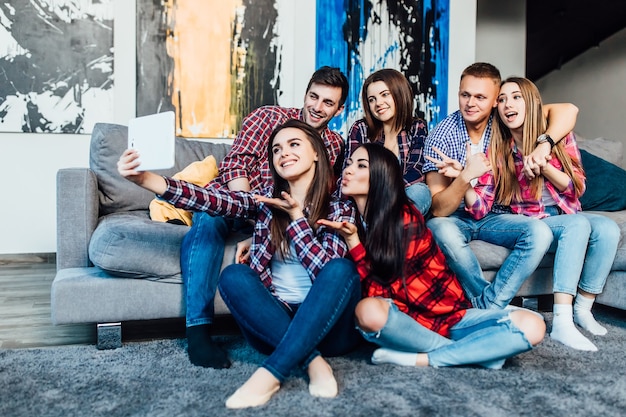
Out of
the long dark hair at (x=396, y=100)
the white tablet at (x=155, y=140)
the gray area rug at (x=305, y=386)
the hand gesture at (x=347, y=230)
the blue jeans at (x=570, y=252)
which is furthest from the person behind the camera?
the long dark hair at (x=396, y=100)

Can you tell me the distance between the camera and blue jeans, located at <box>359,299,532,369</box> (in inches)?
59.1

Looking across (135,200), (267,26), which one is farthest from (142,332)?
(267,26)

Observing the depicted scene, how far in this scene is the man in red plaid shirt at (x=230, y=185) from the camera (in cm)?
170

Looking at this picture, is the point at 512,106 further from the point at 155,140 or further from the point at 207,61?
the point at 207,61

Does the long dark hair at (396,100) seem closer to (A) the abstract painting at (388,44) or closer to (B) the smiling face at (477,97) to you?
(B) the smiling face at (477,97)

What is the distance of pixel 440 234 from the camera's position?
196 cm

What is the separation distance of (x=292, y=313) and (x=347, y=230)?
30 centimetres

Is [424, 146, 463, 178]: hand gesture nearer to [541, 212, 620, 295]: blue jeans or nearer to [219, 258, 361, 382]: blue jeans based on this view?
[541, 212, 620, 295]: blue jeans

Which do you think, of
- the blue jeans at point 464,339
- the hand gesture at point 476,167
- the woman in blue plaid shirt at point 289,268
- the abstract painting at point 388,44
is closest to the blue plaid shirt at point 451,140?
the hand gesture at point 476,167

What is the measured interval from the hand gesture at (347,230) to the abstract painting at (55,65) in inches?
102

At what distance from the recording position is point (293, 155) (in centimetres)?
167

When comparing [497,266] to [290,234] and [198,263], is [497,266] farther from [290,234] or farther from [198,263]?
[198,263]

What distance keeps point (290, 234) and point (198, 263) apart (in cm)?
37

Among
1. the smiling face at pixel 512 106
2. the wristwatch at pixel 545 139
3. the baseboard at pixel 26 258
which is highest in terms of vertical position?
the smiling face at pixel 512 106
